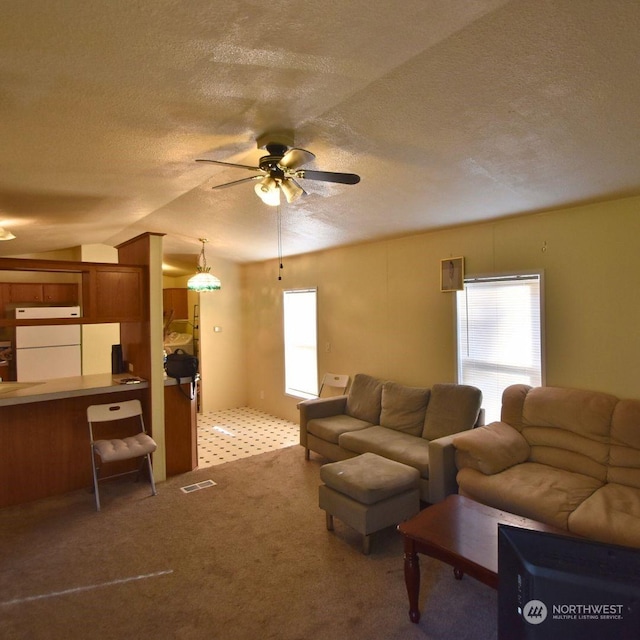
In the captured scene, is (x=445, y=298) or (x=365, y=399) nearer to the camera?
(x=445, y=298)

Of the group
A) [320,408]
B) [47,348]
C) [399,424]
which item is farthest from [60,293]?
[399,424]

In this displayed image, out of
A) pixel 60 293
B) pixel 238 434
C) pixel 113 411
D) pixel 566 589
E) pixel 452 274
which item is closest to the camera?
pixel 566 589

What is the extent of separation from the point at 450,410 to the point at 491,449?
30.1 inches

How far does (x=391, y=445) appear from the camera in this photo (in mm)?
3678


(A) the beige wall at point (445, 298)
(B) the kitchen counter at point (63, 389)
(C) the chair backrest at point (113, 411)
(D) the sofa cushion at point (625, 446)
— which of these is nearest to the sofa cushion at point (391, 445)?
(A) the beige wall at point (445, 298)

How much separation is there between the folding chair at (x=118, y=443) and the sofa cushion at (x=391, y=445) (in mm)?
1775

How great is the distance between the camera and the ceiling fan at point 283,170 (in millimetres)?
2379

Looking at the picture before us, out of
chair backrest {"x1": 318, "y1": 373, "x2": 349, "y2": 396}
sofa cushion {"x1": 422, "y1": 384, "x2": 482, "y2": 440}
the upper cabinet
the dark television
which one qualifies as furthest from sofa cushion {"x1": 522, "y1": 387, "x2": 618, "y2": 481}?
the upper cabinet

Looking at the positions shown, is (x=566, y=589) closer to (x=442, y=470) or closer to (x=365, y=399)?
(x=442, y=470)

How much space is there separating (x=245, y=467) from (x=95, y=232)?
3.46m

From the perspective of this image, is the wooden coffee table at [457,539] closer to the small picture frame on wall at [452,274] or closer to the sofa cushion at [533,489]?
the sofa cushion at [533,489]

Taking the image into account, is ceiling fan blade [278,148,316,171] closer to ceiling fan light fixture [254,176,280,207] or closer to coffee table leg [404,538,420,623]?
ceiling fan light fixture [254,176,280,207]

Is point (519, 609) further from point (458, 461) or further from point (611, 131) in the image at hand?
point (458, 461)

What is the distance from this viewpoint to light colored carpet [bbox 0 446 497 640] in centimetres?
214
